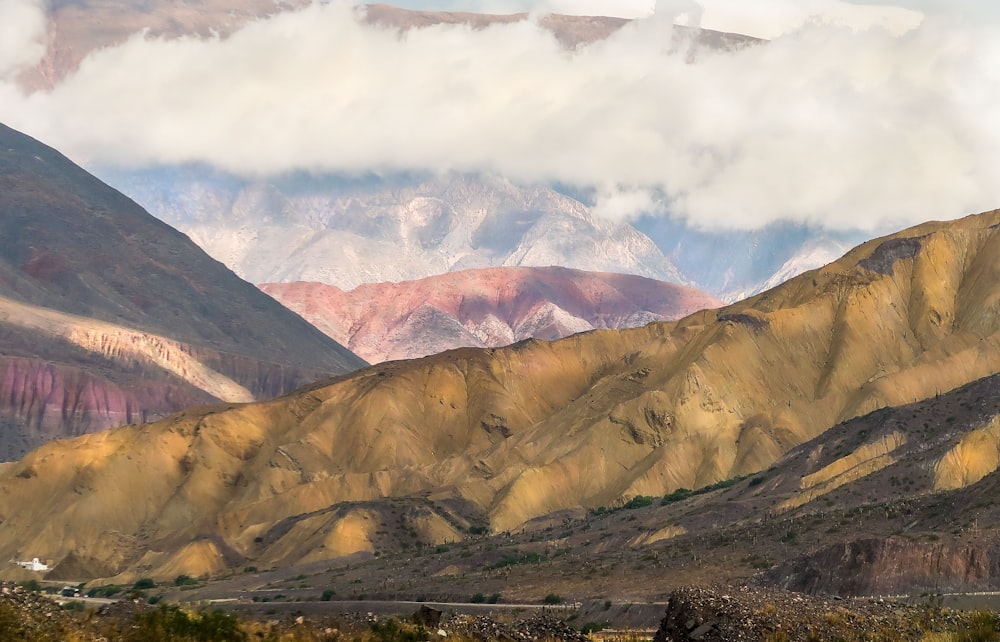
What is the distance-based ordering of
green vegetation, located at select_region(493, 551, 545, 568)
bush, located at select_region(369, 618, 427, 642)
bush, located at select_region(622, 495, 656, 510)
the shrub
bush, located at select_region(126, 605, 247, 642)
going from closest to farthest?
bush, located at select_region(126, 605, 247, 642), bush, located at select_region(369, 618, 427, 642), the shrub, green vegetation, located at select_region(493, 551, 545, 568), bush, located at select_region(622, 495, 656, 510)

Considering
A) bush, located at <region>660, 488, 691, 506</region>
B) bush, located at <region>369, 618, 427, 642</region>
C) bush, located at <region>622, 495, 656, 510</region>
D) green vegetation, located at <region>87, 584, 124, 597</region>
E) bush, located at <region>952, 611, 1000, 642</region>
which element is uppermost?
bush, located at <region>369, 618, 427, 642</region>

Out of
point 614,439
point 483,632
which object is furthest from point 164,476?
point 483,632

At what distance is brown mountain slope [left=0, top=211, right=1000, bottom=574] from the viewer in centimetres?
15788

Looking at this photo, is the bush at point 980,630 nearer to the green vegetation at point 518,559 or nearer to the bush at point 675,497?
the green vegetation at point 518,559

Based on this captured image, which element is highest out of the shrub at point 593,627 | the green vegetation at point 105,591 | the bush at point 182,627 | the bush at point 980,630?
the bush at point 182,627

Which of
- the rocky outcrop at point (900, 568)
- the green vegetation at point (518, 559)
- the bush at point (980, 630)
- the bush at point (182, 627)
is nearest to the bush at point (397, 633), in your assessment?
the bush at point (182, 627)

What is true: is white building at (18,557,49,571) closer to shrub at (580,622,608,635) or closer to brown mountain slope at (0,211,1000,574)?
brown mountain slope at (0,211,1000,574)

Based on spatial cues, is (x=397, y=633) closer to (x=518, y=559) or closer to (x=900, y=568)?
(x=900, y=568)

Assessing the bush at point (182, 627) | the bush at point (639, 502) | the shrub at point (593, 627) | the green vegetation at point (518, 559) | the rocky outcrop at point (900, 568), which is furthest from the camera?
the bush at point (639, 502)

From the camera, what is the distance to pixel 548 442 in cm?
17588

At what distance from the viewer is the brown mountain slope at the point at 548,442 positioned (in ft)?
518

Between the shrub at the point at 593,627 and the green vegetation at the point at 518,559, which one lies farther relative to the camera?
the green vegetation at the point at 518,559

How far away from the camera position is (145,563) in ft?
509

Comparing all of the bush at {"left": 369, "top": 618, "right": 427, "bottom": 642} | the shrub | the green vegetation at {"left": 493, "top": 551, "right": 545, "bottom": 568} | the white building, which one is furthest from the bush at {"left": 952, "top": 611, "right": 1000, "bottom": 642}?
the white building
